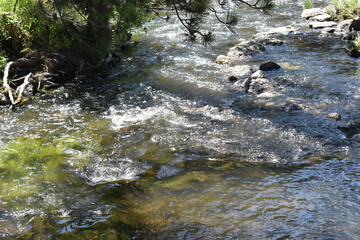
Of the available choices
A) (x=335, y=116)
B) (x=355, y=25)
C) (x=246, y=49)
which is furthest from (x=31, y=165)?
(x=355, y=25)

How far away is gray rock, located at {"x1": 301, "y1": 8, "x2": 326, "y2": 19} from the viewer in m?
14.3

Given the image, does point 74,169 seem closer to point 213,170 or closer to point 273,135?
point 213,170

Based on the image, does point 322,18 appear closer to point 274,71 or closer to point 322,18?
point 322,18

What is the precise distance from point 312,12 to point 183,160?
11.8 metres

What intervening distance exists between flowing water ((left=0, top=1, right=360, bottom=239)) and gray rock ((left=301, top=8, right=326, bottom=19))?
5.88 metres

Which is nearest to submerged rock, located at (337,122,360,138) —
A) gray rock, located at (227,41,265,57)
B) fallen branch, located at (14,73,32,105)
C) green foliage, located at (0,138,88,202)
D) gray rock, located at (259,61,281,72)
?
gray rock, located at (259,61,281,72)

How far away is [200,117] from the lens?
6.58 meters

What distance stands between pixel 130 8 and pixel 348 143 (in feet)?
13.5

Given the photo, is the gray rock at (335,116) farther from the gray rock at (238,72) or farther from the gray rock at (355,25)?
the gray rock at (355,25)

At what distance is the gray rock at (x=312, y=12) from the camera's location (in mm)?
14344

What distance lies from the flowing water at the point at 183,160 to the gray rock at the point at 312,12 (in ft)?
19.3

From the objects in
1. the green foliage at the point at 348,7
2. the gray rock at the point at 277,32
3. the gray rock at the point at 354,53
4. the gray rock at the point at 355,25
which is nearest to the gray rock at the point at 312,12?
the green foliage at the point at 348,7

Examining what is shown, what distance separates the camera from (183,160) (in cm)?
509

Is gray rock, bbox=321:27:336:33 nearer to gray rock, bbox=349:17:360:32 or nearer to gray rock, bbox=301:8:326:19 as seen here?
gray rock, bbox=349:17:360:32
